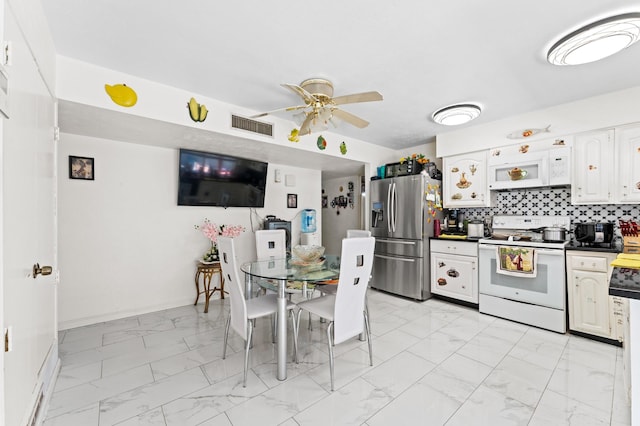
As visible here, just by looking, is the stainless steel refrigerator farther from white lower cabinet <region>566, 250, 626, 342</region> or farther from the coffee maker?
white lower cabinet <region>566, 250, 626, 342</region>

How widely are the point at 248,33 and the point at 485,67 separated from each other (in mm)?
1889

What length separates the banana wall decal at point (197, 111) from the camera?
2684 mm

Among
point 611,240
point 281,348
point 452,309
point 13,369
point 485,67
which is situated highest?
point 485,67

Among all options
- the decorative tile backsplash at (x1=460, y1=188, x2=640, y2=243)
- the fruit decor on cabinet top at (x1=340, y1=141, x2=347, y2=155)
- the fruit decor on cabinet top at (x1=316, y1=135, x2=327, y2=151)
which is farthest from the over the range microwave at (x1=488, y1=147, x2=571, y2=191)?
Result: the fruit decor on cabinet top at (x1=316, y1=135, x2=327, y2=151)

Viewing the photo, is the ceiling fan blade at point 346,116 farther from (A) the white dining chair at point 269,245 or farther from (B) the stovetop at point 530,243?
(B) the stovetop at point 530,243

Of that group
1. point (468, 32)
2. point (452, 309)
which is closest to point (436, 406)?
point (452, 309)

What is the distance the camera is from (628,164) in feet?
8.71

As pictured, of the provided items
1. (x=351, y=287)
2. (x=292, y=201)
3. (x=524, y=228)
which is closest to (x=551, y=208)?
(x=524, y=228)

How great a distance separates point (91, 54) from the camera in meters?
2.10

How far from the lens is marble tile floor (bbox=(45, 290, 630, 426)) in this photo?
5.31 ft

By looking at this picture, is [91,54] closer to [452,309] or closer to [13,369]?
[13,369]

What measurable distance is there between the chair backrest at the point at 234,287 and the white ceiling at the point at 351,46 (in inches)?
56.5

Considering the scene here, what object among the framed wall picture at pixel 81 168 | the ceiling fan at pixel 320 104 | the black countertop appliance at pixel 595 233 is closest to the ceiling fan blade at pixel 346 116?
the ceiling fan at pixel 320 104

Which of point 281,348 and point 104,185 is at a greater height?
point 104,185
